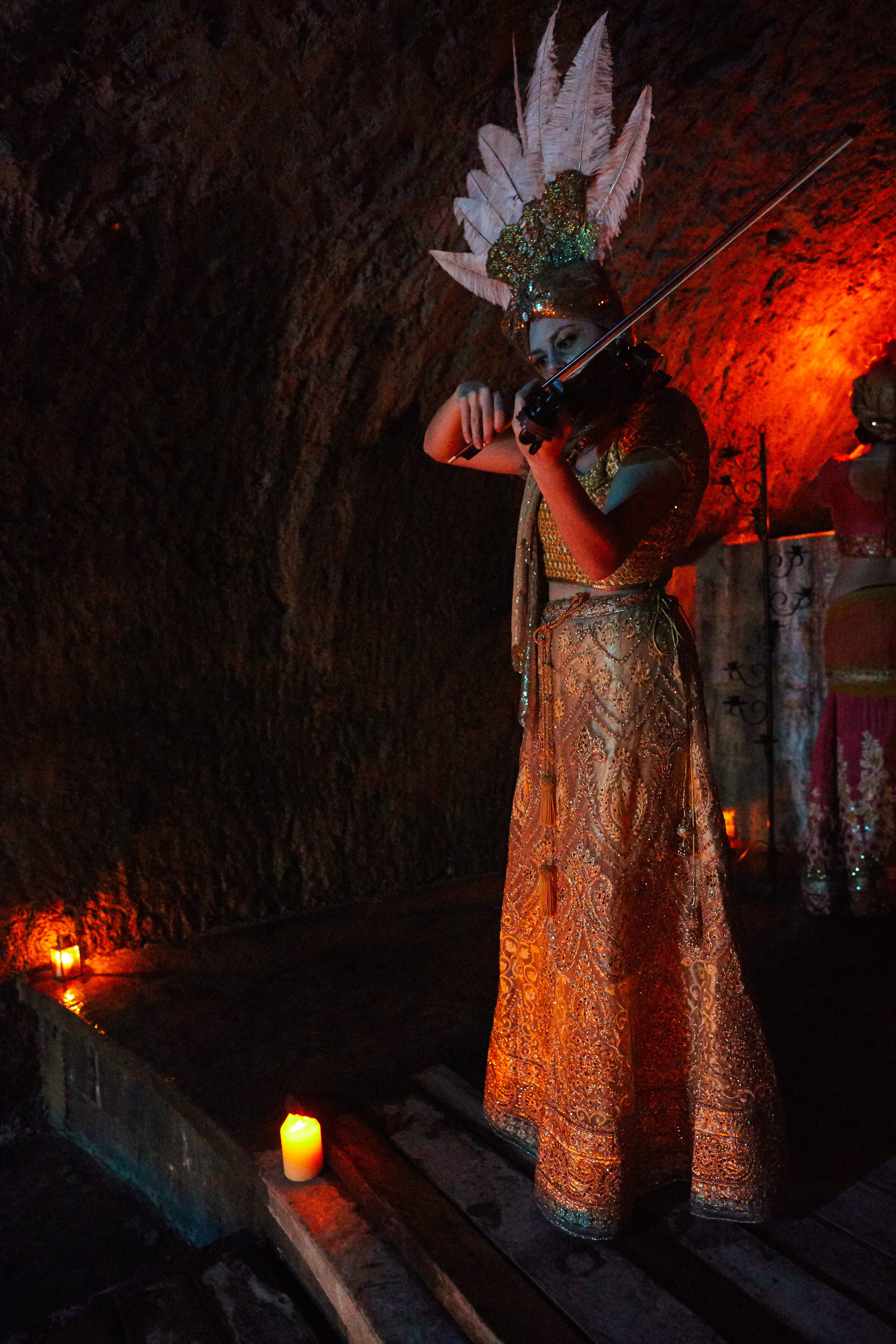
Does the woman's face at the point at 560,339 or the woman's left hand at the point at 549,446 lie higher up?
the woman's face at the point at 560,339

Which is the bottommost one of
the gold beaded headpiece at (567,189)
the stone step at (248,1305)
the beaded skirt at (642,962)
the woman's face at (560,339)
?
the stone step at (248,1305)

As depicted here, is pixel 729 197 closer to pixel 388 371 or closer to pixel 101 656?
pixel 388 371

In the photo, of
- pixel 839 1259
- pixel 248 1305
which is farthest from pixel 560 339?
pixel 248 1305

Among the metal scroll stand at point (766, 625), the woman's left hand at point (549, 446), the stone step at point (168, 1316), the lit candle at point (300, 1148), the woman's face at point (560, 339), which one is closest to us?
the woman's left hand at point (549, 446)

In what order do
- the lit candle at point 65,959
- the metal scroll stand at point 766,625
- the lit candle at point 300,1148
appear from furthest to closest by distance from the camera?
the metal scroll stand at point 766,625 < the lit candle at point 65,959 < the lit candle at point 300,1148

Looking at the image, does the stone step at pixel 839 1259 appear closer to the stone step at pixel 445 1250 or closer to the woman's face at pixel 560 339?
the stone step at pixel 445 1250

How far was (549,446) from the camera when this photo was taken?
1637mm

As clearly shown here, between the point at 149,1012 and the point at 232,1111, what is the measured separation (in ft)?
2.62

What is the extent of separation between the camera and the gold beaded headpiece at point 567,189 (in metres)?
1.88

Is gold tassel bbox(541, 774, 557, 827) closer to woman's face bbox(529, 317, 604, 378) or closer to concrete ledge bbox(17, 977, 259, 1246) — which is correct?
woman's face bbox(529, 317, 604, 378)

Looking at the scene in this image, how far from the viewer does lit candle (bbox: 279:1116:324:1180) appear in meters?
2.24

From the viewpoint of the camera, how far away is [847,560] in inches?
159

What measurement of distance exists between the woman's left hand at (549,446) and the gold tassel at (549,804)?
2.56 ft

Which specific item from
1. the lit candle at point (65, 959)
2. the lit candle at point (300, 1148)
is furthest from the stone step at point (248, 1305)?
the lit candle at point (65, 959)
